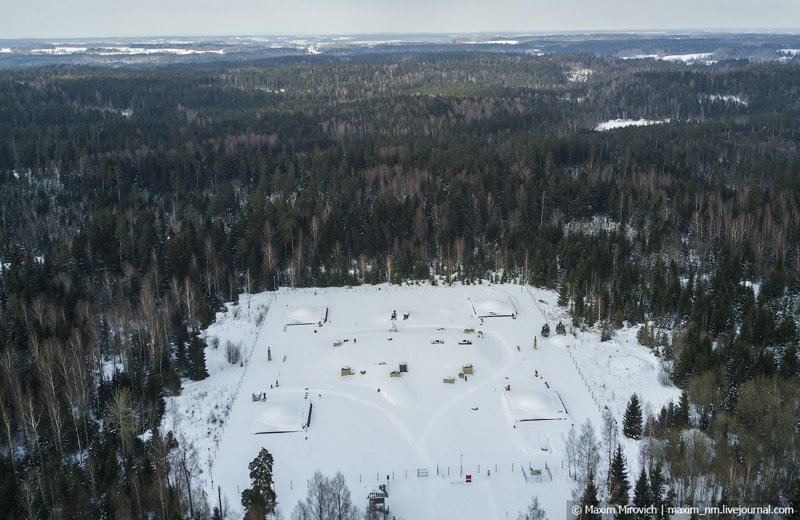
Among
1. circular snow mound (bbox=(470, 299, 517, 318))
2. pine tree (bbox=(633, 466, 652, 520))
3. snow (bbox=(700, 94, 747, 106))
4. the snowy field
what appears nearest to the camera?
pine tree (bbox=(633, 466, 652, 520))

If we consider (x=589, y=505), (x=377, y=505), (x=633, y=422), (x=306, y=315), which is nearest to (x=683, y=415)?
(x=633, y=422)

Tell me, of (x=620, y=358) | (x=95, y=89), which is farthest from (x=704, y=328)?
(x=95, y=89)

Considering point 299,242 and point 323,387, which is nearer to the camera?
point 323,387

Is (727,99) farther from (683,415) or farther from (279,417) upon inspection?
(279,417)

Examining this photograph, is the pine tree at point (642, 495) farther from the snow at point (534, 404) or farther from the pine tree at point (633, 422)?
the snow at point (534, 404)

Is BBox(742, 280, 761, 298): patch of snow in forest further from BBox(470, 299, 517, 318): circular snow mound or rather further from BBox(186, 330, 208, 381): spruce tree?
BBox(186, 330, 208, 381): spruce tree

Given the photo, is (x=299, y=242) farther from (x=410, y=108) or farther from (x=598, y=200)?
(x=410, y=108)

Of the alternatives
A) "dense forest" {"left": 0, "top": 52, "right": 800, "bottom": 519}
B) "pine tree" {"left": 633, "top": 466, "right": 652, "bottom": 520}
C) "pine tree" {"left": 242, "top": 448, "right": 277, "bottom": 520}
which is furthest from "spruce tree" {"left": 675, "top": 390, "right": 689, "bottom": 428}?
"pine tree" {"left": 242, "top": 448, "right": 277, "bottom": 520}
